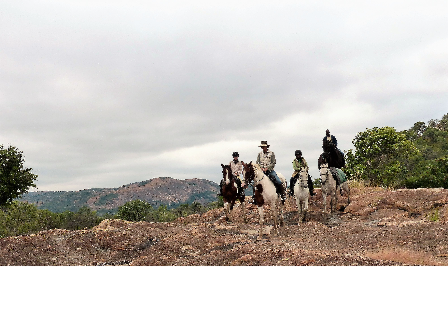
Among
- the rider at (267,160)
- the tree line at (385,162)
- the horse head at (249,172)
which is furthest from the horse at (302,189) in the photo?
the tree line at (385,162)

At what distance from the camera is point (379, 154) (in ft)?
111

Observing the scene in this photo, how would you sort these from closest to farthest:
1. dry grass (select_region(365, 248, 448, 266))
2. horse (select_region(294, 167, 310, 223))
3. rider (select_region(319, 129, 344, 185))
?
1. dry grass (select_region(365, 248, 448, 266))
2. horse (select_region(294, 167, 310, 223))
3. rider (select_region(319, 129, 344, 185))

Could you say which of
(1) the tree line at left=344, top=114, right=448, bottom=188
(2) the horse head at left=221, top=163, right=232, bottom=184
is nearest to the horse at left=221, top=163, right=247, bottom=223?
(2) the horse head at left=221, top=163, right=232, bottom=184

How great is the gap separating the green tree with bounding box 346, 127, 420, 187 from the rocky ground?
40.7 feet

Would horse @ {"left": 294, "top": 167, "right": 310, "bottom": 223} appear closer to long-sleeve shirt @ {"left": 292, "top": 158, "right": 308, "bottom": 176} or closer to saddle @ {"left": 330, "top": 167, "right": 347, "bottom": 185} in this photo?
long-sleeve shirt @ {"left": 292, "top": 158, "right": 308, "bottom": 176}

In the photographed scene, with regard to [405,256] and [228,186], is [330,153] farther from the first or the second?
[405,256]

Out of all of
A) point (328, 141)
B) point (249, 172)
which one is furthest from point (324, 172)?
point (249, 172)

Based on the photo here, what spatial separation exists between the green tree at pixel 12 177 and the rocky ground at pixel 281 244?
1419cm

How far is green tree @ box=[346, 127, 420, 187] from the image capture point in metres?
32.2

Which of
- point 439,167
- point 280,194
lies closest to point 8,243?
point 280,194

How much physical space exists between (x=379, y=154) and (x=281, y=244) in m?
26.6
